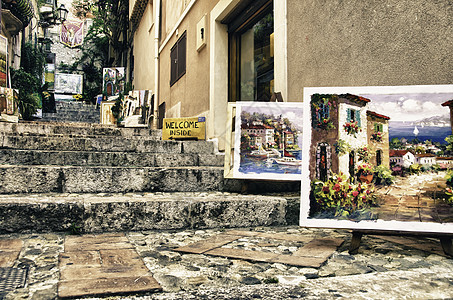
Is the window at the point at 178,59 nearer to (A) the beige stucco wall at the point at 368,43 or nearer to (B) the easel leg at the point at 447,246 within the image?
(A) the beige stucco wall at the point at 368,43

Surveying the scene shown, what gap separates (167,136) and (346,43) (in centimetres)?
336

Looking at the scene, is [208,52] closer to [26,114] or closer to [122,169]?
[122,169]

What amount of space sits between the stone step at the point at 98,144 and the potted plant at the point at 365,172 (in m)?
3.17

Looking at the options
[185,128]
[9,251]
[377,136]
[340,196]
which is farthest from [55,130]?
[377,136]

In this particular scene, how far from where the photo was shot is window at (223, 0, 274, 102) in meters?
4.62

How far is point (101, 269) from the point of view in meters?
1.55

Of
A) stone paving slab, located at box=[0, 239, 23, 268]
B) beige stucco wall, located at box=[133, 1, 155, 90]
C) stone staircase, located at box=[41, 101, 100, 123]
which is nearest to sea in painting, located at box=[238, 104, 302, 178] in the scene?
stone paving slab, located at box=[0, 239, 23, 268]

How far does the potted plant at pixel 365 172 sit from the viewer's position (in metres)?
1.85

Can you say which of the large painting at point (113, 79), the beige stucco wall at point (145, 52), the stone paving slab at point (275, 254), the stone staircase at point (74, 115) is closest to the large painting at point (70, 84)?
the stone staircase at point (74, 115)

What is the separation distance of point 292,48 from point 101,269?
2827 mm

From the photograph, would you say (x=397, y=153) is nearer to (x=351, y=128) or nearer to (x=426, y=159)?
(x=426, y=159)

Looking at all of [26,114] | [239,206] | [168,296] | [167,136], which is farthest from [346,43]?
[26,114]

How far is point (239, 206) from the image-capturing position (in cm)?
262

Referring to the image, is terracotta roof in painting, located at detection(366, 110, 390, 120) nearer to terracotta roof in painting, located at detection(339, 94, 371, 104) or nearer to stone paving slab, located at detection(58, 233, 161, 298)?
terracotta roof in painting, located at detection(339, 94, 371, 104)
